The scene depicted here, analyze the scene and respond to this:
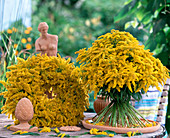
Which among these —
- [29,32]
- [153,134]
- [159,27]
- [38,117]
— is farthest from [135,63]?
[29,32]

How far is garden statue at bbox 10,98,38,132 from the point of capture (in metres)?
1.33

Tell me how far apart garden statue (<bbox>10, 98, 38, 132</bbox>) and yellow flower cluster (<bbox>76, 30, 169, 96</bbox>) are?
1.15 feet

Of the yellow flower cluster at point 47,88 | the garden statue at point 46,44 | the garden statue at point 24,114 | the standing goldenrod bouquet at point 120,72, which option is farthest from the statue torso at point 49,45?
the garden statue at point 24,114

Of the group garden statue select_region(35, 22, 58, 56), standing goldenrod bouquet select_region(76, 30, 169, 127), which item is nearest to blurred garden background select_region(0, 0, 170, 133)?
garden statue select_region(35, 22, 58, 56)

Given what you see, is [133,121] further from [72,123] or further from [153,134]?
[72,123]

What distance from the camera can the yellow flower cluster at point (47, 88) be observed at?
57.4 inches

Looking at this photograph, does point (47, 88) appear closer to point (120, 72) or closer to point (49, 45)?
point (49, 45)

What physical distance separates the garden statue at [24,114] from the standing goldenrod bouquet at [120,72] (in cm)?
35

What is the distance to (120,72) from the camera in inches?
51.3

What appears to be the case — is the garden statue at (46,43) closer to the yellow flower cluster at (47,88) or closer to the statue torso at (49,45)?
the statue torso at (49,45)

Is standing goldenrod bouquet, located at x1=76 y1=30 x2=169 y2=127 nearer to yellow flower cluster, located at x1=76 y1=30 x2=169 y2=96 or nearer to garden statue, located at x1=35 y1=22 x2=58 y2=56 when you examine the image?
yellow flower cluster, located at x1=76 y1=30 x2=169 y2=96

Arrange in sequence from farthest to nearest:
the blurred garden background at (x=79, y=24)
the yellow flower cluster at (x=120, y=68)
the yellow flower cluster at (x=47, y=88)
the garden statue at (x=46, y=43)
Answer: the blurred garden background at (x=79, y=24) → the garden statue at (x=46, y=43) → the yellow flower cluster at (x=47, y=88) → the yellow flower cluster at (x=120, y=68)

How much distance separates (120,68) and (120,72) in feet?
0.10

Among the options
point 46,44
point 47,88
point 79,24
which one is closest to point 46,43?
point 46,44
